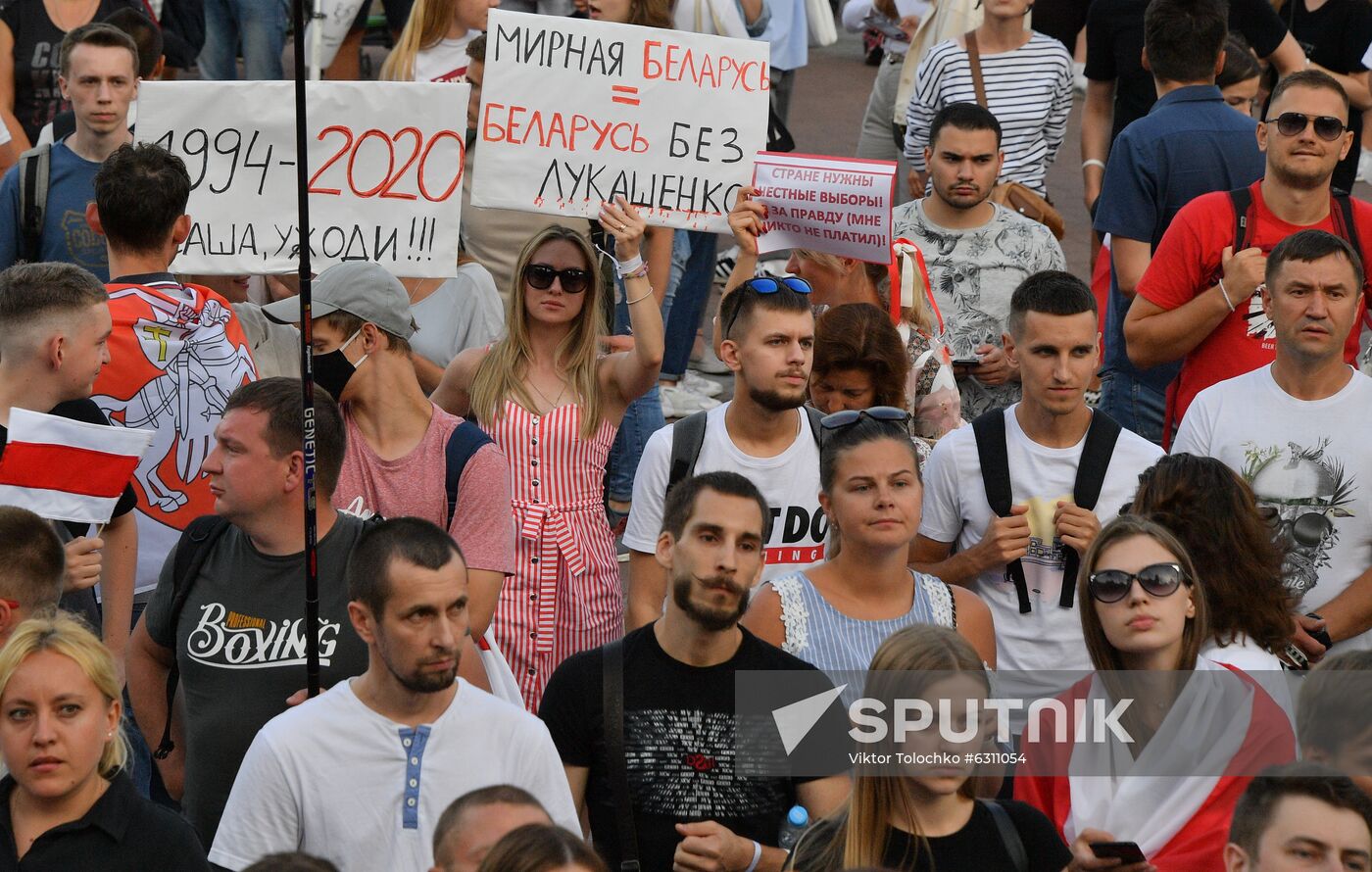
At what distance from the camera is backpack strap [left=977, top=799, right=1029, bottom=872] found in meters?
3.84

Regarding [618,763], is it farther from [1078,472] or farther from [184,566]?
[1078,472]

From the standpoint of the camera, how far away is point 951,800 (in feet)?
12.8

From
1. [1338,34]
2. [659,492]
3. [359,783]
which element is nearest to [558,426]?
[659,492]

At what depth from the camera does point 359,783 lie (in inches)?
155

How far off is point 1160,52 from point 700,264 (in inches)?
114

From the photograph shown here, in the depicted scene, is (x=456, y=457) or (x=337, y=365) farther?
(x=337, y=365)

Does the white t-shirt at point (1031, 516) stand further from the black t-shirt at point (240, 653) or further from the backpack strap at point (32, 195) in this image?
the backpack strap at point (32, 195)

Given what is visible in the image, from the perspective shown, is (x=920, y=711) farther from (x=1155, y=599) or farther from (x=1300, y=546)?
(x=1300, y=546)

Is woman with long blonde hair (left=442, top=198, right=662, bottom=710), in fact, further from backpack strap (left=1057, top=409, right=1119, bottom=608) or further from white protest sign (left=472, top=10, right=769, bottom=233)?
backpack strap (left=1057, top=409, right=1119, bottom=608)

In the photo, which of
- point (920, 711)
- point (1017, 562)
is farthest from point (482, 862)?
point (1017, 562)

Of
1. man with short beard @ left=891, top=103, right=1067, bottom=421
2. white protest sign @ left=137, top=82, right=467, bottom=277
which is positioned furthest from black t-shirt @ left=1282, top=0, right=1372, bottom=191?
white protest sign @ left=137, top=82, right=467, bottom=277

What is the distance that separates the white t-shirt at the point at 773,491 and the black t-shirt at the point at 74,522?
4.56 ft

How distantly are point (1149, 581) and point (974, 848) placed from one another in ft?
2.65

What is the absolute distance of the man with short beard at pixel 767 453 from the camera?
5.30 meters
